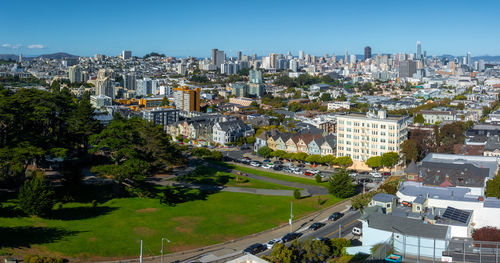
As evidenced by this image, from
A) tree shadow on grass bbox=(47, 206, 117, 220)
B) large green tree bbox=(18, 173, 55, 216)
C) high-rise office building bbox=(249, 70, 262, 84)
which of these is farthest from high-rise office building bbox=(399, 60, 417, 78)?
large green tree bbox=(18, 173, 55, 216)

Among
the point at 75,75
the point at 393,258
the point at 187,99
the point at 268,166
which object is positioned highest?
the point at 75,75

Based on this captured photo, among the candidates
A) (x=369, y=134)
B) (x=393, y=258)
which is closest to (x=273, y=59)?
(x=369, y=134)

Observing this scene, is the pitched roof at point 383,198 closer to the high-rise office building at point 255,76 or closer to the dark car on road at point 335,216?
the dark car on road at point 335,216

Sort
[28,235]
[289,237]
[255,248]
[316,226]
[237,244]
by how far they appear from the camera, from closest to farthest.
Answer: [255,248] < [28,235] < [237,244] < [289,237] < [316,226]

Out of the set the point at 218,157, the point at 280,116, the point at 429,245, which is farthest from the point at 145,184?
the point at 280,116

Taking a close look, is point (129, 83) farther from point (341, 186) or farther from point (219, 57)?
point (341, 186)

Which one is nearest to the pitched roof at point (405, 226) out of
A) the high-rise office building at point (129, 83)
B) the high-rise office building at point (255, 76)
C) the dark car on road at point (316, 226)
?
the dark car on road at point (316, 226)

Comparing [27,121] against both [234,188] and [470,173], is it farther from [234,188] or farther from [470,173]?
[470,173]
